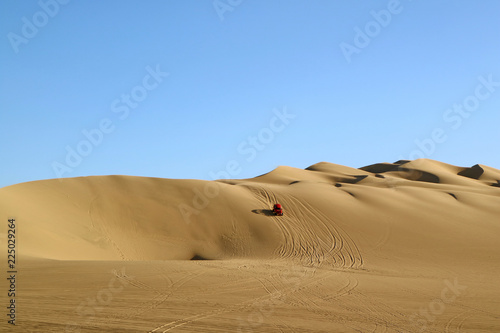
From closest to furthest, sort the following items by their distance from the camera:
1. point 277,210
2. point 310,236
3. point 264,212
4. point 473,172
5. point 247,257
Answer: point 247,257, point 310,236, point 277,210, point 264,212, point 473,172

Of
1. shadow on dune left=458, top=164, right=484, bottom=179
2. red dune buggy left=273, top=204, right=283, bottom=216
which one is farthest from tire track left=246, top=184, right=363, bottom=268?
shadow on dune left=458, top=164, right=484, bottom=179

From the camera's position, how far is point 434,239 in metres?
21.2

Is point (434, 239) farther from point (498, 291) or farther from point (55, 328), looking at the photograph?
point (55, 328)

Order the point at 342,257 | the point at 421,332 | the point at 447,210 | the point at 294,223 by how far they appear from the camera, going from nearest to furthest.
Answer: the point at 421,332, the point at 342,257, the point at 294,223, the point at 447,210

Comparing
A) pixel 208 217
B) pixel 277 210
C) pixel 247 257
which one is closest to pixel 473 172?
pixel 277 210

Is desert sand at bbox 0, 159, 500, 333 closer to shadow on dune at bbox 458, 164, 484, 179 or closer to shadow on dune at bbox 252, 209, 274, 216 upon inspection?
shadow on dune at bbox 252, 209, 274, 216

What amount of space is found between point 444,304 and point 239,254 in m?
11.1

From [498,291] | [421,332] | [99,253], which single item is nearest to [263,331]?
[421,332]

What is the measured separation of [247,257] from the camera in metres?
19.6

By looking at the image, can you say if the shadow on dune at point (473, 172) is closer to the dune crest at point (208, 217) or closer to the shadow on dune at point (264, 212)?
the dune crest at point (208, 217)

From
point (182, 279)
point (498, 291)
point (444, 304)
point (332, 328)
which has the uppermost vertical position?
point (182, 279)

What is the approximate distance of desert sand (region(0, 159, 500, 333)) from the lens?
8672 mm

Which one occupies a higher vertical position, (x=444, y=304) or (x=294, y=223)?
(x=294, y=223)

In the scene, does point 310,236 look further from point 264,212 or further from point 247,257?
point 247,257
